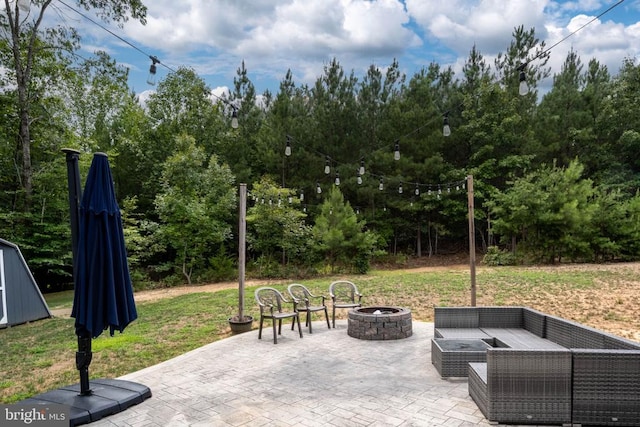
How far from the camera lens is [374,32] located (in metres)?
12.9

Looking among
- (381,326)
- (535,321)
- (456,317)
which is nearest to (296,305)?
(381,326)

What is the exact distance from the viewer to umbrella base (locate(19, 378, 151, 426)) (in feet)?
9.96

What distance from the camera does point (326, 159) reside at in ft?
60.8

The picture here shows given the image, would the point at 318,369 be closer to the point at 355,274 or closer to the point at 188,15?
the point at 188,15

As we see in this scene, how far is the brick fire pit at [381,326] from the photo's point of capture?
5.28 m

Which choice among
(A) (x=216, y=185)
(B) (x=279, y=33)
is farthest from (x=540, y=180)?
(A) (x=216, y=185)

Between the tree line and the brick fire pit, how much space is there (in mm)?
9487

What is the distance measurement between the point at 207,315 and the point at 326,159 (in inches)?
471

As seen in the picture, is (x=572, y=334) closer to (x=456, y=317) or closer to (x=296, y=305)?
(x=456, y=317)

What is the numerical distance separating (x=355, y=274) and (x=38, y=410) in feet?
40.6

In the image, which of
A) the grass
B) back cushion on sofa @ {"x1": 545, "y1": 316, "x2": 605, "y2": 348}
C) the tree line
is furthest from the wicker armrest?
the tree line

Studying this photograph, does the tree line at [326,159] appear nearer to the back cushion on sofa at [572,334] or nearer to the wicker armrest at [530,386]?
the back cushion on sofa at [572,334]

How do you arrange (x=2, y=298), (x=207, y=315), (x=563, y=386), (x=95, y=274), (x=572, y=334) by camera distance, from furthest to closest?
(x=2, y=298)
(x=207, y=315)
(x=572, y=334)
(x=95, y=274)
(x=563, y=386)

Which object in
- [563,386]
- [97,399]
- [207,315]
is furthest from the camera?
[207,315]
